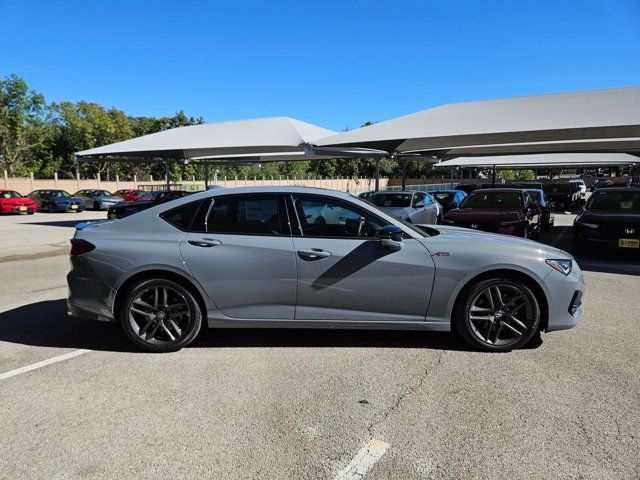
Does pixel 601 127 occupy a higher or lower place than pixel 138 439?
higher

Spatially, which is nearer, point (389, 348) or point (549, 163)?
point (389, 348)

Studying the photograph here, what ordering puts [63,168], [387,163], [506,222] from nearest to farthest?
[506,222]
[63,168]
[387,163]

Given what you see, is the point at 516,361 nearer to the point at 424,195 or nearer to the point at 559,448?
the point at 559,448

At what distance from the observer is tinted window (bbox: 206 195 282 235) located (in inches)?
166

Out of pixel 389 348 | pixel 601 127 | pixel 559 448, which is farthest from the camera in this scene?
pixel 601 127

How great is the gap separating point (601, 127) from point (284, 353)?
1086 centimetres

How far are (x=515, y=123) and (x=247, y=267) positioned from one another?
11.3m

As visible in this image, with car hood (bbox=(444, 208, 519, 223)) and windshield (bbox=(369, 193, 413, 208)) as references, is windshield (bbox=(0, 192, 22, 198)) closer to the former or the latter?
windshield (bbox=(369, 193, 413, 208))

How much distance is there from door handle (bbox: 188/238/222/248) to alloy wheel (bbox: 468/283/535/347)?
93.9 inches

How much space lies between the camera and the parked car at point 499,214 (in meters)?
9.63

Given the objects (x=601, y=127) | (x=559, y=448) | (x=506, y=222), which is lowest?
(x=559, y=448)

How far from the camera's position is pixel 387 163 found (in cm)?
6900

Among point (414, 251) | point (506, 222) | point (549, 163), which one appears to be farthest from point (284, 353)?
point (549, 163)

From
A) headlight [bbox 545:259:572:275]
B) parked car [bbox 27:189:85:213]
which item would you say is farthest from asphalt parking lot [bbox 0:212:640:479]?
parked car [bbox 27:189:85:213]
